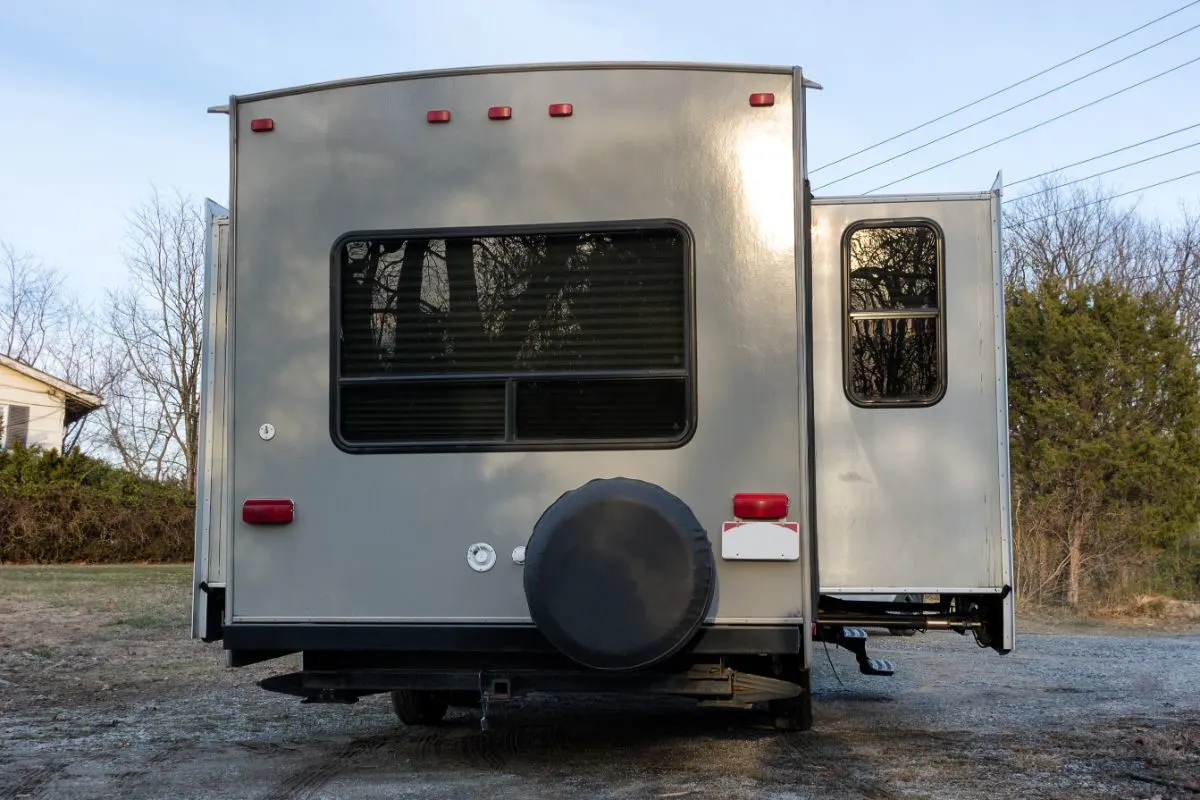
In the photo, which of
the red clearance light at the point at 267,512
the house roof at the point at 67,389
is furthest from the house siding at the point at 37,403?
the red clearance light at the point at 267,512

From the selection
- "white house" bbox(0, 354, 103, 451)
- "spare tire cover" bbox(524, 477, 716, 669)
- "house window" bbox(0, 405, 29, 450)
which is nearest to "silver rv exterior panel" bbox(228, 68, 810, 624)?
"spare tire cover" bbox(524, 477, 716, 669)

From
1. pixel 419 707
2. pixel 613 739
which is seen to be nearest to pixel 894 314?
pixel 613 739

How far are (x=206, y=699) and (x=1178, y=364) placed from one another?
1125 cm

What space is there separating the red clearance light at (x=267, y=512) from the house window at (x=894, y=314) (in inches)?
106

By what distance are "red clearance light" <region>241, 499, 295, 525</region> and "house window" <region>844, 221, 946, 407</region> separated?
8.85 feet

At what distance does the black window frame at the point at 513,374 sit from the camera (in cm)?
514

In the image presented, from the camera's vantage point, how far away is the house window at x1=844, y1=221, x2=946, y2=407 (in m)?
6.05

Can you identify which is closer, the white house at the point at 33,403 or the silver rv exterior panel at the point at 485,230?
the silver rv exterior panel at the point at 485,230

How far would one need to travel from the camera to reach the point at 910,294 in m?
6.10

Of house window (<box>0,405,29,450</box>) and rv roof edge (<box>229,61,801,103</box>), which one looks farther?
house window (<box>0,405,29,450</box>)

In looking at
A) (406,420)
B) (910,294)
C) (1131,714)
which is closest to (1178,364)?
(1131,714)

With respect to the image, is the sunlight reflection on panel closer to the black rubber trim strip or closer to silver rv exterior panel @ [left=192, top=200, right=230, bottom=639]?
the black rubber trim strip

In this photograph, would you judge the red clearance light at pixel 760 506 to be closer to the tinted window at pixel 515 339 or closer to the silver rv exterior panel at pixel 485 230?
the silver rv exterior panel at pixel 485 230

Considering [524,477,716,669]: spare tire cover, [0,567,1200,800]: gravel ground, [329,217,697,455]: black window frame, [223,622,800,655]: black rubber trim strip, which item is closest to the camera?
[524,477,716,669]: spare tire cover
